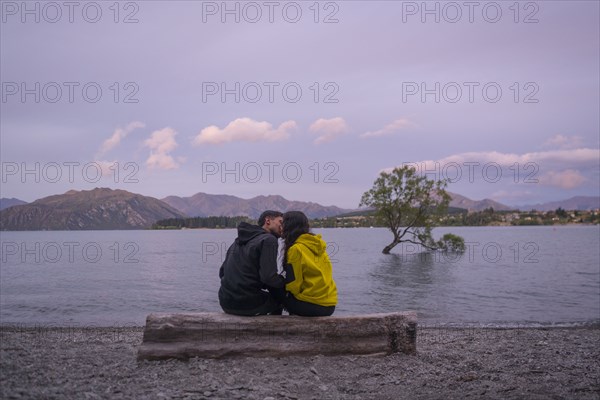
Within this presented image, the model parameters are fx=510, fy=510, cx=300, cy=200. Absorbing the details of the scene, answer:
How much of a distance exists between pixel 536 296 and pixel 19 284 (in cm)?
3140

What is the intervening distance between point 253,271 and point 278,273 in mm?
478

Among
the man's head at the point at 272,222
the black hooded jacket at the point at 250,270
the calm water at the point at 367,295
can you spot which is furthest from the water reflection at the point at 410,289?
the black hooded jacket at the point at 250,270

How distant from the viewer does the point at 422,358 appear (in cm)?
977

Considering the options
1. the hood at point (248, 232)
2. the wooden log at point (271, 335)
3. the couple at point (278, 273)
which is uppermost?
the hood at point (248, 232)

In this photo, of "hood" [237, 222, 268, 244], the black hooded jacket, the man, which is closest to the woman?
the man

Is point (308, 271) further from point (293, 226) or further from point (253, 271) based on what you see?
point (253, 271)

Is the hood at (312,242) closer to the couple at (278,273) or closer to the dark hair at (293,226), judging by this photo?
the couple at (278,273)

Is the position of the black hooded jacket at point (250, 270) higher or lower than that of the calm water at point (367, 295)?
higher

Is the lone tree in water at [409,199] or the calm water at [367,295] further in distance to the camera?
the lone tree in water at [409,199]

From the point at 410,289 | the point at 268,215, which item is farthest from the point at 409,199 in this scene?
the point at 268,215

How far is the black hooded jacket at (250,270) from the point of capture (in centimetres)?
879

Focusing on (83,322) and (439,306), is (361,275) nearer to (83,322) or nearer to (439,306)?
(439,306)

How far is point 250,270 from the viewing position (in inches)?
356

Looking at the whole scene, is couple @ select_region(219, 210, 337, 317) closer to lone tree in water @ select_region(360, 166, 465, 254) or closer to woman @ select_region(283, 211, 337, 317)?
woman @ select_region(283, 211, 337, 317)
